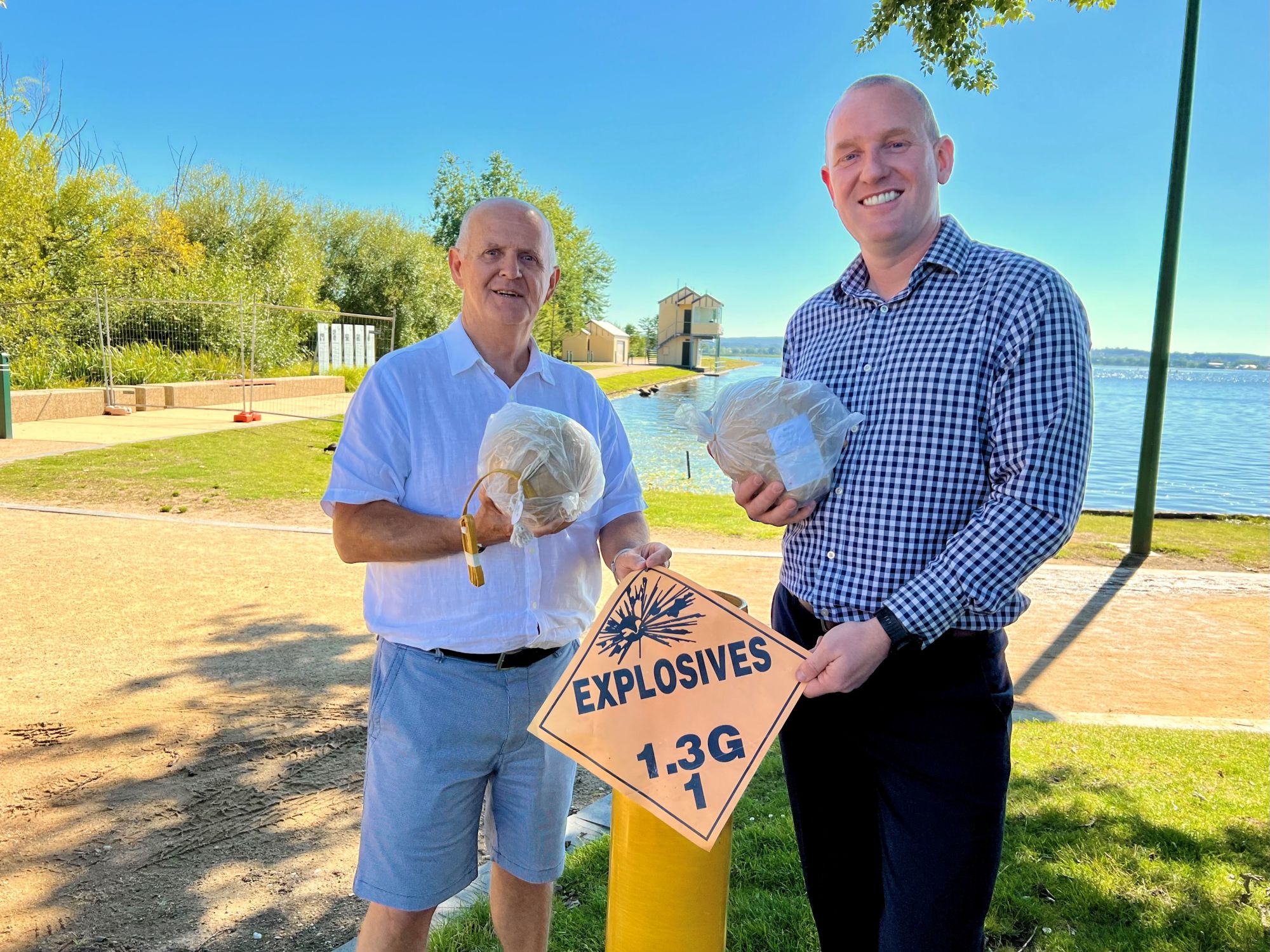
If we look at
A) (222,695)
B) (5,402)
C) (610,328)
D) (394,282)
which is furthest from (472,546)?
(610,328)

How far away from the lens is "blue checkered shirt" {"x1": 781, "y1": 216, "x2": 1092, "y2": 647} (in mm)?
1796

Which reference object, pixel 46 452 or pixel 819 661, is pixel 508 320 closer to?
pixel 819 661

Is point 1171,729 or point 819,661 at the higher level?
point 819,661

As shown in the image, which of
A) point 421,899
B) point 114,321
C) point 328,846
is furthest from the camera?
point 114,321

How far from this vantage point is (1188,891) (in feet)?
10.9

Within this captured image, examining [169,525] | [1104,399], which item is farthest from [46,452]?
[1104,399]

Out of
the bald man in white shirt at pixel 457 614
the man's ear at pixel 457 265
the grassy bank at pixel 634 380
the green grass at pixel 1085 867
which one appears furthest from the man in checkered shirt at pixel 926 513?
the grassy bank at pixel 634 380

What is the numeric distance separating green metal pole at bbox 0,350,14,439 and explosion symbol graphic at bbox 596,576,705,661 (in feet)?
48.9

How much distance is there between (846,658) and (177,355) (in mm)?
23717

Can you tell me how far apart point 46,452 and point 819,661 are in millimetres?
14079

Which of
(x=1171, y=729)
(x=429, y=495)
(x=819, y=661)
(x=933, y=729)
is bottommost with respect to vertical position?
(x=1171, y=729)

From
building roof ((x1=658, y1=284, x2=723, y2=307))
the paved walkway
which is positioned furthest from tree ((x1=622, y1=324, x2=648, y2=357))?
the paved walkway

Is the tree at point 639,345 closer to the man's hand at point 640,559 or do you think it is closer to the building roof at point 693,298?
the building roof at point 693,298

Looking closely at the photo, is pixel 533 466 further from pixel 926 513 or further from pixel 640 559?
pixel 926 513
